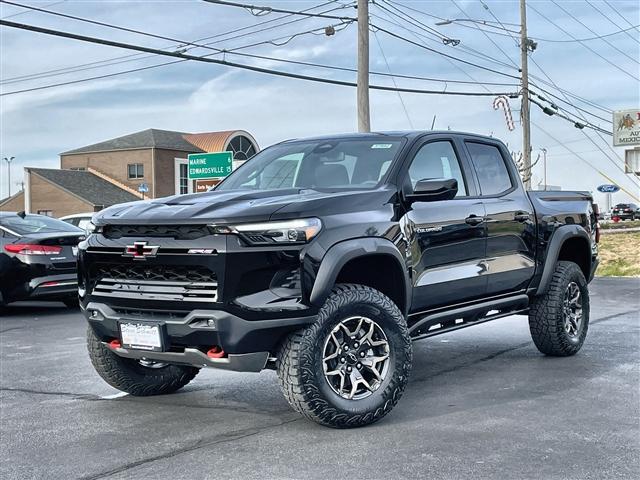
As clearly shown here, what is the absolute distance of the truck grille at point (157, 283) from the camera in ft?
16.5

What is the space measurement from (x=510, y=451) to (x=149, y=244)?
2.47m

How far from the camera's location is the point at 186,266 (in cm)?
508

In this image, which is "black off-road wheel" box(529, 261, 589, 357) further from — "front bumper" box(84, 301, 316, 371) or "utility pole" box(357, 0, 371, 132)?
"utility pole" box(357, 0, 371, 132)

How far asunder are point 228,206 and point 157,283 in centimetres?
65

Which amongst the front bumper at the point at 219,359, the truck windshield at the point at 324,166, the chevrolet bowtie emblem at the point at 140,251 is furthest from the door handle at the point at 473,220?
the chevrolet bowtie emblem at the point at 140,251

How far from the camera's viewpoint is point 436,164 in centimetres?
659

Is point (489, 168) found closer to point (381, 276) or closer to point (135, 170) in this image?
point (381, 276)

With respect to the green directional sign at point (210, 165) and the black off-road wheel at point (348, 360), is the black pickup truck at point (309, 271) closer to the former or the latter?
the black off-road wheel at point (348, 360)

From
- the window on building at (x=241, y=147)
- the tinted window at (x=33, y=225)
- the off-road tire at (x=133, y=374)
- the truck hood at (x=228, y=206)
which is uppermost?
the window on building at (x=241, y=147)

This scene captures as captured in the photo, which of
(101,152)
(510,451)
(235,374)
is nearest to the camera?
(510,451)

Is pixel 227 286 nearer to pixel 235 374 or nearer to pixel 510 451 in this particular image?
pixel 510 451

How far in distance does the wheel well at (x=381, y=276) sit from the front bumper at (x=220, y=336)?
73 centimetres

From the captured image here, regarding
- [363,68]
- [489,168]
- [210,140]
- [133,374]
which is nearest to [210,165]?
[363,68]

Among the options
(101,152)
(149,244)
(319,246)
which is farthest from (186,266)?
(101,152)
